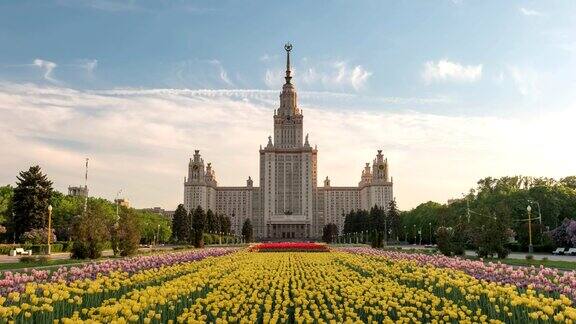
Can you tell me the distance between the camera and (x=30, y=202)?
64750 millimetres

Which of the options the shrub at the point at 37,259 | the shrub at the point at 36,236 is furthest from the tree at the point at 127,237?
the shrub at the point at 36,236

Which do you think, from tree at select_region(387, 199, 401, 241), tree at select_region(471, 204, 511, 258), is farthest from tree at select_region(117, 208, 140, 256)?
tree at select_region(387, 199, 401, 241)

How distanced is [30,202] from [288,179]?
129160 millimetres

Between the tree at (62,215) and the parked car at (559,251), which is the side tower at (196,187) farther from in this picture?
the parked car at (559,251)

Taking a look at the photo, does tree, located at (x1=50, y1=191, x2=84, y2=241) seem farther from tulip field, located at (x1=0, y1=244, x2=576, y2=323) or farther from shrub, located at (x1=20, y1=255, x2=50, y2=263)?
tulip field, located at (x1=0, y1=244, x2=576, y2=323)

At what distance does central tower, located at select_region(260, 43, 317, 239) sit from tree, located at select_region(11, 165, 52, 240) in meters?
122

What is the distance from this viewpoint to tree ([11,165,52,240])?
64.5 m

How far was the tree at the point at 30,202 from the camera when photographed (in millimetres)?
64500

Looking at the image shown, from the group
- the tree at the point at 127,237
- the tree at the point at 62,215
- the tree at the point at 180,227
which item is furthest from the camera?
the tree at the point at 180,227

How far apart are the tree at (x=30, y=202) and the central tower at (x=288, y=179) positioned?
401ft

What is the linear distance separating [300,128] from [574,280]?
593 feet

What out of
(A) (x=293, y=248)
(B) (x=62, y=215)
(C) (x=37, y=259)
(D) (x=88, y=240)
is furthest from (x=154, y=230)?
(C) (x=37, y=259)

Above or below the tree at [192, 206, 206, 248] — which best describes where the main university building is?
above

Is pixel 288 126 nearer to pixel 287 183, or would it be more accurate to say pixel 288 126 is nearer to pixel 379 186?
pixel 287 183
